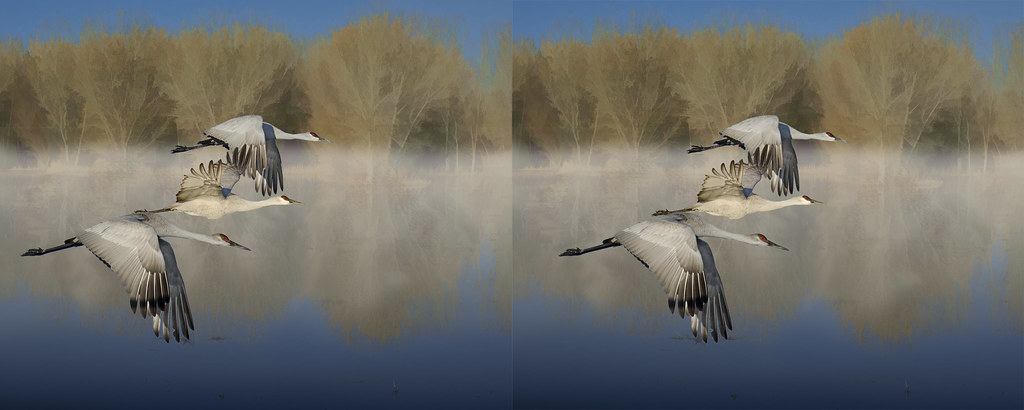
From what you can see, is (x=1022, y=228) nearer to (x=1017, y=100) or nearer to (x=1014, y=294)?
(x=1014, y=294)

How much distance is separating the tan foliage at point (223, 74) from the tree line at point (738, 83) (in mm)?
4597

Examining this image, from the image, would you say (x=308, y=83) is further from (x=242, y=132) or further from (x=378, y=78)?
(x=242, y=132)

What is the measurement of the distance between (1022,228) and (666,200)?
464cm

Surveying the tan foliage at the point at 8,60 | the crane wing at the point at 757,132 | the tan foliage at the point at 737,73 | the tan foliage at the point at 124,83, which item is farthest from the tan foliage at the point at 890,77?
the tan foliage at the point at 8,60

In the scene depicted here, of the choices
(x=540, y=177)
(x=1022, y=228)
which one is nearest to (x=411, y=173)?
(x=540, y=177)

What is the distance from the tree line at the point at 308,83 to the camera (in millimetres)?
18141

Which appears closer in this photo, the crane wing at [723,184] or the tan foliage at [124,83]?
the crane wing at [723,184]

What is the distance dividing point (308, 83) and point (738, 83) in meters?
8.74

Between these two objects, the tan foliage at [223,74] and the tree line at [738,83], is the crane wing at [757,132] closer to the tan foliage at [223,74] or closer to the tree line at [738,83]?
the tree line at [738,83]

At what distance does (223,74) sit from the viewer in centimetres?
1708

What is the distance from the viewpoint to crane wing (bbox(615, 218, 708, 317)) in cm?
486

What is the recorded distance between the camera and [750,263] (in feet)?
25.5

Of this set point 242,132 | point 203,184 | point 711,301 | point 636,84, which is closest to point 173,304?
point 203,184

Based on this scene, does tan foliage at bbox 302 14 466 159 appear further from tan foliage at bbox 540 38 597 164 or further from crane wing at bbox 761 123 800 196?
crane wing at bbox 761 123 800 196
